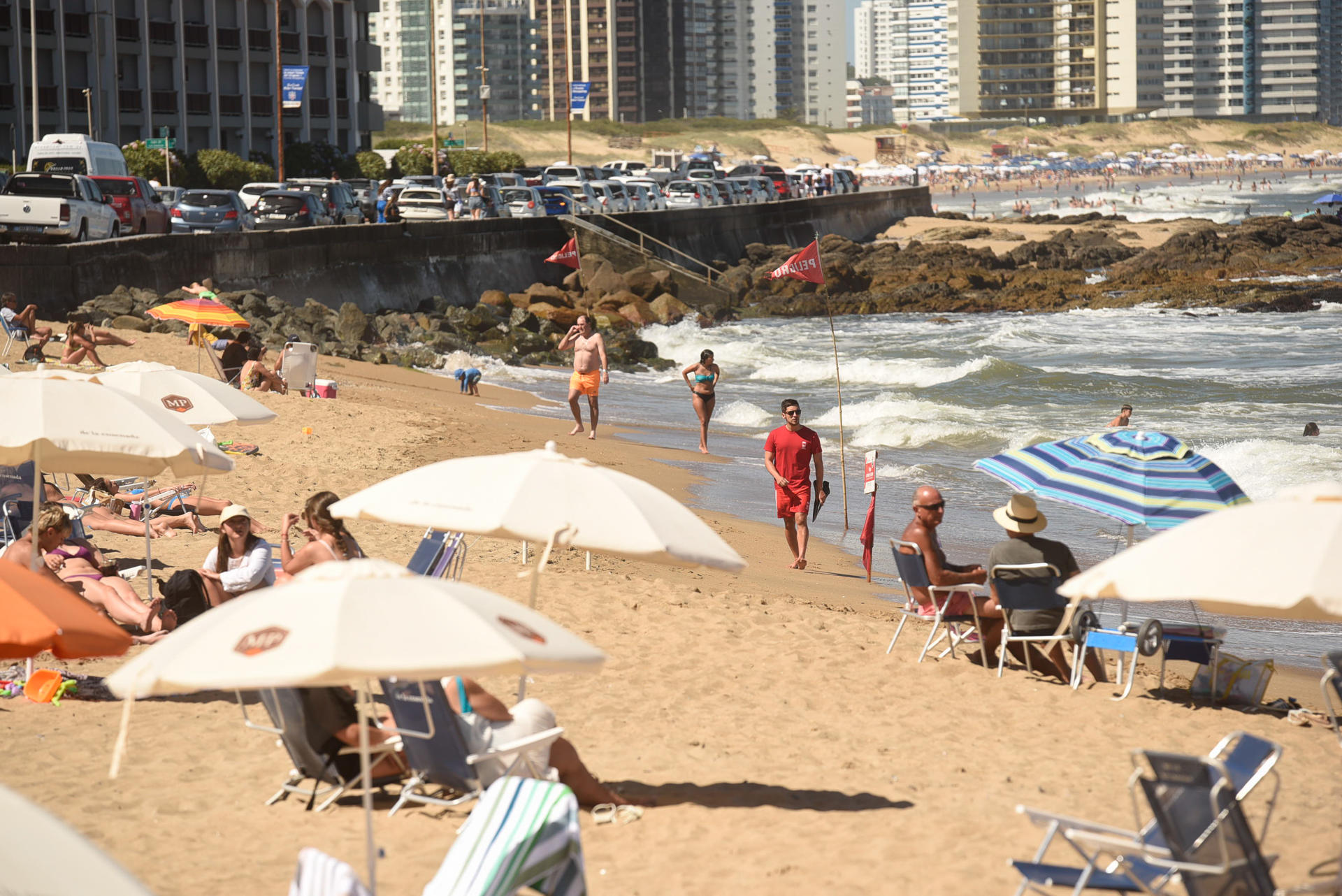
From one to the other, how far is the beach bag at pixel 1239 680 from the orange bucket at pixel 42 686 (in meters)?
5.82

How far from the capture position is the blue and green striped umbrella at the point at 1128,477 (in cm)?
793

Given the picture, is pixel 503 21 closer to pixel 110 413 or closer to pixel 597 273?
pixel 597 273

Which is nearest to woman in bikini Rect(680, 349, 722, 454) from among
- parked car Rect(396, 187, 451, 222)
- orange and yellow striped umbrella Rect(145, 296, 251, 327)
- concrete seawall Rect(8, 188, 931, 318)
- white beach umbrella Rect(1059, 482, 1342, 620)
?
orange and yellow striped umbrella Rect(145, 296, 251, 327)

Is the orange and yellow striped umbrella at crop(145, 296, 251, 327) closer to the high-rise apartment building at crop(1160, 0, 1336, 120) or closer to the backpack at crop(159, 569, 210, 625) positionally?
the backpack at crop(159, 569, 210, 625)

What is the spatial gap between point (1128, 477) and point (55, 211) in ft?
67.8

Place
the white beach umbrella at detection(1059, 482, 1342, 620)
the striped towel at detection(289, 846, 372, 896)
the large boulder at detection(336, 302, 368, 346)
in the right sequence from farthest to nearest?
1. the large boulder at detection(336, 302, 368, 346)
2. the white beach umbrella at detection(1059, 482, 1342, 620)
3. the striped towel at detection(289, 846, 372, 896)

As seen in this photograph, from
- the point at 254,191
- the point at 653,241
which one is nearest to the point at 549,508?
the point at 254,191

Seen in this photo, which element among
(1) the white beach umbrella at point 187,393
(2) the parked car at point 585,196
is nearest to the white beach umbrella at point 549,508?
(1) the white beach umbrella at point 187,393

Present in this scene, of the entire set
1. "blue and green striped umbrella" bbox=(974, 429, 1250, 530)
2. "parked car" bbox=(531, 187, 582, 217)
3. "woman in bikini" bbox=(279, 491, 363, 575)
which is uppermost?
"parked car" bbox=(531, 187, 582, 217)

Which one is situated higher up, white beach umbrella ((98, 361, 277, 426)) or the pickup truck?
the pickup truck

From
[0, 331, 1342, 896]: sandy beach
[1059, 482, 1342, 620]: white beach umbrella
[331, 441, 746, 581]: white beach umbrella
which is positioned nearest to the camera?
[1059, 482, 1342, 620]: white beach umbrella

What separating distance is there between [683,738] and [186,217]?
28.2 m

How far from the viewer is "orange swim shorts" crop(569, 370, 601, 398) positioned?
59.4 ft

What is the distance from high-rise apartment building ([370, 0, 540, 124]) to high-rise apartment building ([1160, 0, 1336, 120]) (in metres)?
80.1
